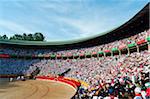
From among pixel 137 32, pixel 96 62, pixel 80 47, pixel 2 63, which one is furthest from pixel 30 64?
pixel 137 32

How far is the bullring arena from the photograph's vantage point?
27.3 m

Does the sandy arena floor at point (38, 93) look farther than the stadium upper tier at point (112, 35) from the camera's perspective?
No

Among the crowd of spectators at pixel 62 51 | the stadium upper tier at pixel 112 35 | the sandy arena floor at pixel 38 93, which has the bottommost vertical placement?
the sandy arena floor at pixel 38 93

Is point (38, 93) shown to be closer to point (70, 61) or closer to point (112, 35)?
point (112, 35)

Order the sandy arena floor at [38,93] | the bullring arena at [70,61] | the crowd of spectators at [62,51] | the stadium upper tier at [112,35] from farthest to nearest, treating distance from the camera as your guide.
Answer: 1. the crowd of spectators at [62,51]
2. the stadium upper tier at [112,35]
3. the bullring arena at [70,61]
4. the sandy arena floor at [38,93]

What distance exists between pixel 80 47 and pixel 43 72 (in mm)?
12503

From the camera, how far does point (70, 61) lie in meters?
53.5

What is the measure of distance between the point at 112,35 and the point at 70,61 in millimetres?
16992

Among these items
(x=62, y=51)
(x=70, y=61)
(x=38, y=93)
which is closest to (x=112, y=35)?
(x=70, y=61)

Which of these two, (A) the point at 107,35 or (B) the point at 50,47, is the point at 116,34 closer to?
(A) the point at 107,35

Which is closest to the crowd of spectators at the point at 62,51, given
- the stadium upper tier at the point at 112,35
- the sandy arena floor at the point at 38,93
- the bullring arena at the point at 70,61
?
the bullring arena at the point at 70,61

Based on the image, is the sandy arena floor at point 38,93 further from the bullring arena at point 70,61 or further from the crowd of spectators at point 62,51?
the crowd of spectators at point 62,51

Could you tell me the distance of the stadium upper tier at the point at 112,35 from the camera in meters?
28.9

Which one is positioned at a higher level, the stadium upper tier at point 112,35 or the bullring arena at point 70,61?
the stadium upper tier at point 112,35
